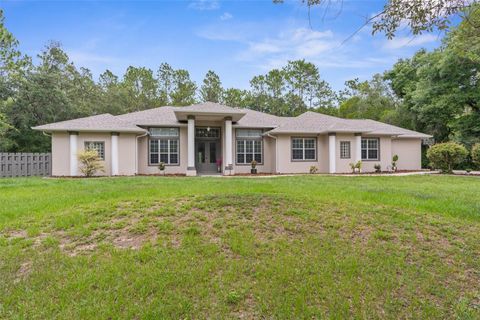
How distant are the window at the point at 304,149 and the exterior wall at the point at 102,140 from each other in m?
11.4

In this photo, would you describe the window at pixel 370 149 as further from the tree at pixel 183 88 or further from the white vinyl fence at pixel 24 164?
the tree at pixel 183 88

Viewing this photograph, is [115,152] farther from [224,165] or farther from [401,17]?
[401,17]

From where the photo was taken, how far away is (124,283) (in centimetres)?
349

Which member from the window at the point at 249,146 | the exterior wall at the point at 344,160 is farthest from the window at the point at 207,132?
the exterior wall at the point at 344,160

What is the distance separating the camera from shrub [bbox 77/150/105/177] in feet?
50.5

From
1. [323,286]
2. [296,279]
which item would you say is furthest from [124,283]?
[323,286]

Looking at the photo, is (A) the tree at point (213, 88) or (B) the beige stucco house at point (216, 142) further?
(A) the tree at point (213, 88)

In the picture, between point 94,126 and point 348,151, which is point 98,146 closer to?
point 94,126

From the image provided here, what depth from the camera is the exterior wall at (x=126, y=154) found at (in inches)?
669

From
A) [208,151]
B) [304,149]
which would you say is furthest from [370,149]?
[208,151]

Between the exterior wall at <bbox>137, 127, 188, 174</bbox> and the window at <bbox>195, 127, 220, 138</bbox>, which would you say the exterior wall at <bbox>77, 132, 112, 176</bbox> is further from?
the window at <bbox>195, 127, 220, 138</bbox>

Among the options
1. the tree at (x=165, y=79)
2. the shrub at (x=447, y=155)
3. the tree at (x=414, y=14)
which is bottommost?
the shrub at (x=447, y=155)

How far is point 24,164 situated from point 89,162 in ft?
17.1

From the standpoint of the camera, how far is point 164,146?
18.3m
